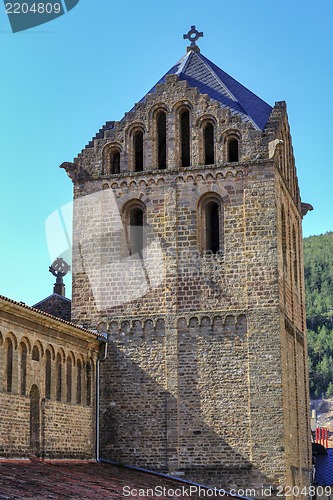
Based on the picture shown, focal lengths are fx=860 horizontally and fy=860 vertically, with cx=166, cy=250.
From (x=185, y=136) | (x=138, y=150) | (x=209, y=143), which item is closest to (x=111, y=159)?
(x=138, y=150)

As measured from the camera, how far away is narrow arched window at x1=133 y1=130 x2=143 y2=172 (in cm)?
3362

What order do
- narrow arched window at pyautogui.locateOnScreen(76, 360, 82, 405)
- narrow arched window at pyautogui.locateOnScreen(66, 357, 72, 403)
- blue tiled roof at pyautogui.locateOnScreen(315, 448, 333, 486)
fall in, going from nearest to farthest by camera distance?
1. narrow arched window at pyautogui.locateOnScreen(66, 357, 72, 403)
2. narrow arched window at pyautogui.locateOnScreen(76, 360, 82, 405)
3. blue tiled roof at pyautogui.locateOnScreen(315, 448, 333, 486)

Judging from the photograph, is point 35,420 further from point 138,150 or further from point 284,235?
point 284,235

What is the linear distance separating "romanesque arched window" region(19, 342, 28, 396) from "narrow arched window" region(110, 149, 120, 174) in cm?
985

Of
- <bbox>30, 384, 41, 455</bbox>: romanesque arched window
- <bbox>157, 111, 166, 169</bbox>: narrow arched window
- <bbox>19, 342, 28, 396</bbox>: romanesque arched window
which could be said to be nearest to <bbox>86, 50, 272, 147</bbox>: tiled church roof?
<bbox>157, 111, 166, 169</bbox>: narrow arched window

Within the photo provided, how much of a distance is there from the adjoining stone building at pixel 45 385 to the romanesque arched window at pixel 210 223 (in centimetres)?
525

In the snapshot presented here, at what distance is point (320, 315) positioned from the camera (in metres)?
170

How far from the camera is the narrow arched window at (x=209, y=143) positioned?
108ft

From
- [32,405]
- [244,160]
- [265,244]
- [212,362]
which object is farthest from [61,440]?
[244,160]

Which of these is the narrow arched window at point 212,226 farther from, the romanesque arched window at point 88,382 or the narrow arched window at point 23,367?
the narrow arched window at point 23,367

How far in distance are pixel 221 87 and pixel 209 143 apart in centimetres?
253

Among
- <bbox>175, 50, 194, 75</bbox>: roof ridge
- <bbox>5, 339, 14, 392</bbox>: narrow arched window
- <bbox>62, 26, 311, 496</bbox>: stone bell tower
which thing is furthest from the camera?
<bbox>175, 50, 194, 75</bbox>: roof ridge

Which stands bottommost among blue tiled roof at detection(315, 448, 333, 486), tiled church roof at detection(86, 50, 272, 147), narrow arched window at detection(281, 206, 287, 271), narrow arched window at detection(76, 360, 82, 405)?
blue tiled roof at detection(315, 448, 333, 486)

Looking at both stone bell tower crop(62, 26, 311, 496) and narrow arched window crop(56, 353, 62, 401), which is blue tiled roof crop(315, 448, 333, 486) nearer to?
stone bell tower crop(62, 26, 311, 496)
